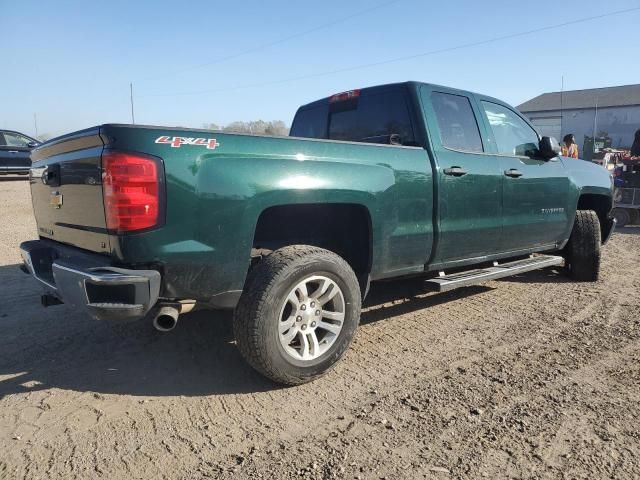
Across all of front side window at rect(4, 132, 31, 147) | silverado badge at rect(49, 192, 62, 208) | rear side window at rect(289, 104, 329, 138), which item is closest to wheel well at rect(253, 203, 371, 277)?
silverado badge at rect(49, 192, 62, 208)

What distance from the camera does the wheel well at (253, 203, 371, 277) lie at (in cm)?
333

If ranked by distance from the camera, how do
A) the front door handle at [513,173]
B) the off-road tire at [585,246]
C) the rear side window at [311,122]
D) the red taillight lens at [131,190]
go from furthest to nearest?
1. the off-road tire at [585,246]
2. the rear side window at [311,122]
3. the front door handle at [513,173]
4. the red taillight lens at [131,190]

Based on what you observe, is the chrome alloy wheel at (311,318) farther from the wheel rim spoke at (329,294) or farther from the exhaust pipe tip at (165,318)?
the exhaust pipe tip at (165,318)

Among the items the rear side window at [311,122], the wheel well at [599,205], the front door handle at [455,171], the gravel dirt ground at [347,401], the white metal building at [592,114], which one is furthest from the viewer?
the white metal building at [592,114]

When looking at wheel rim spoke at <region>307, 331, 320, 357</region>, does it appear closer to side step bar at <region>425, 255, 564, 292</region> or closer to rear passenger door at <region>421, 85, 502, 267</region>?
side step bar at <region>425, 255, 564, 292</region>

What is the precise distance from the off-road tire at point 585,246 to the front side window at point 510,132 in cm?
120

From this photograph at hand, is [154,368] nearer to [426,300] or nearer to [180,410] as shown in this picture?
[180,410]

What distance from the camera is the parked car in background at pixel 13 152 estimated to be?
46.1 ft

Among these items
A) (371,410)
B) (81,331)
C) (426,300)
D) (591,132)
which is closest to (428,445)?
(371,410)

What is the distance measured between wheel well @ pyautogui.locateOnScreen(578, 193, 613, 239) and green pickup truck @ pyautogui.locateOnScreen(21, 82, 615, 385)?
4.88ft

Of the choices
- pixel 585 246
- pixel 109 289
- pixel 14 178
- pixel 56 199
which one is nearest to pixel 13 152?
pixel 14 178

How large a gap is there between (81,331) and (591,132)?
62672mm

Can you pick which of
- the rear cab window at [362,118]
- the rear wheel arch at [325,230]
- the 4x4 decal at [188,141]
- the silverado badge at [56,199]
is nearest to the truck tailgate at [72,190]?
the silverado badge at [56,199]

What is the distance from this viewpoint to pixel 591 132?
181ft
